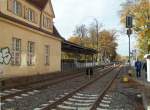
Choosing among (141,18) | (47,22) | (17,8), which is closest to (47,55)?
(47,22)

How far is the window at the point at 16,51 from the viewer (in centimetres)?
3219

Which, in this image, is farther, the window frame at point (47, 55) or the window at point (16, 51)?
the window frame at point (47, 55)

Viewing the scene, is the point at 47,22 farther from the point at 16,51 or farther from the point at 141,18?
the point at 141,18

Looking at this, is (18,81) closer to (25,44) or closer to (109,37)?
(25,44)

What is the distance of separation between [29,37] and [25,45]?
59.7 inches

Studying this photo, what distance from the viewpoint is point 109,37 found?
403ft

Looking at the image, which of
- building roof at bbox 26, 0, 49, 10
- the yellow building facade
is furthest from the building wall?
building roof at bbox 26, 0, 49, 10

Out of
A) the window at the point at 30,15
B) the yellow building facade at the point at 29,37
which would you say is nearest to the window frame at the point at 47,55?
the yellow building facade at the point at 29,37

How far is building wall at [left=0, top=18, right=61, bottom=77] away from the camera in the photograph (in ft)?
98.8

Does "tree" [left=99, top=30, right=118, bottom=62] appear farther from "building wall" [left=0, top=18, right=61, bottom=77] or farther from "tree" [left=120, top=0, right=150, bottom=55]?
"building wall" [left=0, top=18, right=61, bottom=77]

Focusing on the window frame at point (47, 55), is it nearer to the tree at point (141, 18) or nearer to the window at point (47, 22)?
the window at point (47, 22)

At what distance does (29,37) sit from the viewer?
36438mm

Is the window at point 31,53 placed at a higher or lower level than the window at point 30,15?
lower

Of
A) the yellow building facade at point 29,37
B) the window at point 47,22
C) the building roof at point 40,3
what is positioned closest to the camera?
the yellow building facade at point 29,37
